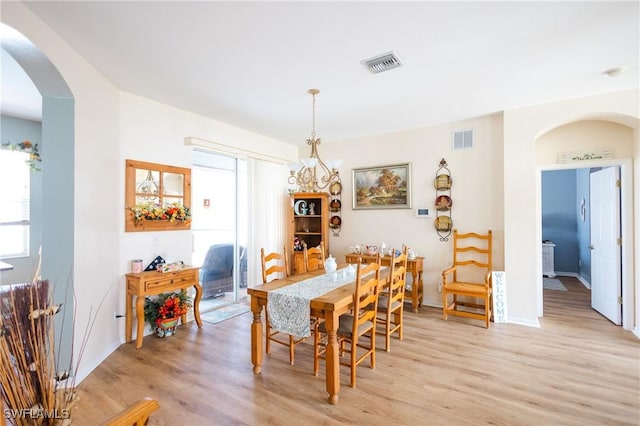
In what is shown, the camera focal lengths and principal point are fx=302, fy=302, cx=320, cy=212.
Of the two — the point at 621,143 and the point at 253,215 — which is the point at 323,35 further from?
the point at 621,143

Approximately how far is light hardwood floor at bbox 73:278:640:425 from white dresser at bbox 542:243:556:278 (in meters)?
3.20

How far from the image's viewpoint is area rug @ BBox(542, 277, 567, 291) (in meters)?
5.43

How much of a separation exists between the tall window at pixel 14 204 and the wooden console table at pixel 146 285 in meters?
2.38

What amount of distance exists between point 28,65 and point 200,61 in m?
1.18

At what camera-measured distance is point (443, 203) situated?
14.3 ft

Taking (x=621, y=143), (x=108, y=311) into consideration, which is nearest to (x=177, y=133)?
(x=108, y=311)

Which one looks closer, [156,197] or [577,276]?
[156,197]

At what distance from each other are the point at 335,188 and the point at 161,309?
3208 millimetres

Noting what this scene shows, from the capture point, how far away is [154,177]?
11.4 feet

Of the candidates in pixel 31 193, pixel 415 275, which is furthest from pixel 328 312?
pixel 31 193

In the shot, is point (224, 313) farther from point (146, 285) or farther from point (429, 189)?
point (429, 189)

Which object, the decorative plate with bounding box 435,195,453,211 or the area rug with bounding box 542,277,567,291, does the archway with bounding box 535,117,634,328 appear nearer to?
the decorative plate with bounding box 435,195,453,211

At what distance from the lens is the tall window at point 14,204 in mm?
4070

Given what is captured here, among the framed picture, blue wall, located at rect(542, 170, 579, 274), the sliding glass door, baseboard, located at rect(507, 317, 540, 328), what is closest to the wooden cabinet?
the framed picture
